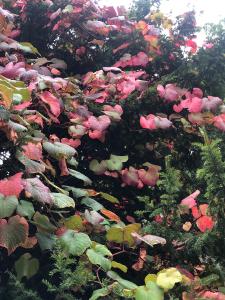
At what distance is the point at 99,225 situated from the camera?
155cm

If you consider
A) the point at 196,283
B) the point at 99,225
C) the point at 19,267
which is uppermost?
the point at 196,283

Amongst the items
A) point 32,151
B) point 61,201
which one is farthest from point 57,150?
point 61,201

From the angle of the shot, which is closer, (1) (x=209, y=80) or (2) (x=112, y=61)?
(1) (x=209, y=80)

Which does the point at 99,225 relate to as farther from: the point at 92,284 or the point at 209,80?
the point at 209,80

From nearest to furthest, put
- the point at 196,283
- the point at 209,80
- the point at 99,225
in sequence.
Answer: the point at 196,283, the point at 99,225, the point at 209,80

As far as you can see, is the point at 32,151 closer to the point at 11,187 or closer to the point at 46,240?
the point at 11,187

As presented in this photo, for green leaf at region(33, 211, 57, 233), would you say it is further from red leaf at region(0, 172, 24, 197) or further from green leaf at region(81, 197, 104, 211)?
green leaf at region(81, 197, 104, 211)

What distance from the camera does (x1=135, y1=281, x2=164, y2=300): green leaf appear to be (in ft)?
3.84

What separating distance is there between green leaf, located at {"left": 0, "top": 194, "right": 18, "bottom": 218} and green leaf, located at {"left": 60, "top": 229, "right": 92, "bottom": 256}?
21 cm

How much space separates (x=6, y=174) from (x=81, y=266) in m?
0.48

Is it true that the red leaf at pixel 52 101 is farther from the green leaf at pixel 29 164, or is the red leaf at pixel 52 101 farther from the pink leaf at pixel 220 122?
the pink leaf at pixel 220 122

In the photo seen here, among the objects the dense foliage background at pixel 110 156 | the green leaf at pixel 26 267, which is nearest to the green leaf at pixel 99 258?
the dense foliage background at pixel 110 156

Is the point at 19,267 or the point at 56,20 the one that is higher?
the point at 56,20

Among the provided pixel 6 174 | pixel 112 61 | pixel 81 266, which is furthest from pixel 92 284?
pixel 112 61
